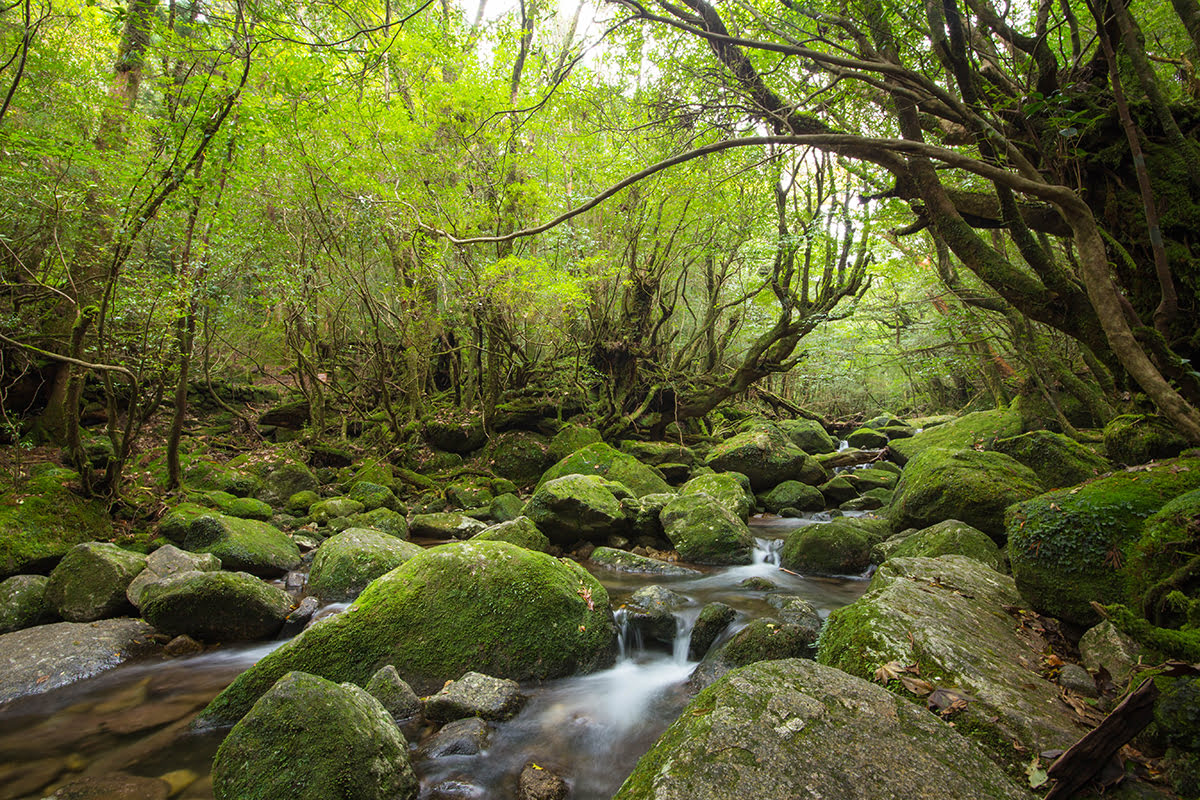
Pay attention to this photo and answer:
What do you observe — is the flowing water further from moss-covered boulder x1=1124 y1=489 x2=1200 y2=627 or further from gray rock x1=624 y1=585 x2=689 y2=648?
moss-covered boulder x1=1124 y1=489 x2=1200 y2=627

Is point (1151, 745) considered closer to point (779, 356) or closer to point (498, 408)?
point (779, 356)

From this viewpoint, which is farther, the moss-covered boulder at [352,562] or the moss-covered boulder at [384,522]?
the moss-covered boulder at [384,522]

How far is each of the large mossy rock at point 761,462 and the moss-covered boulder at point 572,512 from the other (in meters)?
4.61

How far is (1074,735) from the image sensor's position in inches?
93.3

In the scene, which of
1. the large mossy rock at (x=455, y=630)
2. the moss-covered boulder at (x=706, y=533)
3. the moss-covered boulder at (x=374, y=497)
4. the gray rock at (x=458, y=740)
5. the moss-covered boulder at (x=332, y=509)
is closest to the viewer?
the gray rock at (x=458, y=740)

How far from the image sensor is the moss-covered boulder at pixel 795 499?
11414 millimetres

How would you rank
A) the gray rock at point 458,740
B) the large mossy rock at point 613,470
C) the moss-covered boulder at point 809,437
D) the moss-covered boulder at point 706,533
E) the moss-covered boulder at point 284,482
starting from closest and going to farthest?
the gray rock at point 458,740
the moss-covered boulder at point 706,533
the moss-covered boulder at point 284,482
the large mossy rock at point 613,470
the moss-covered boulder at point 809,437

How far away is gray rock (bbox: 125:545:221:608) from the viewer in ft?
18.2

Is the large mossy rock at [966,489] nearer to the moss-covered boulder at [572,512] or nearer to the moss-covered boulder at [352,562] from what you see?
the moss-covered boulder at [572,512]

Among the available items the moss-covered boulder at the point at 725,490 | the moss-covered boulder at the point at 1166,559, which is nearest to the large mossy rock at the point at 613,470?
the moss-covered boulder at the point at 725,490

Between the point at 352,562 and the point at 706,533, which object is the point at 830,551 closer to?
the point at 706,533

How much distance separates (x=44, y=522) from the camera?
20.6ft

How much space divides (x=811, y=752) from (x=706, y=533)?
6.04m

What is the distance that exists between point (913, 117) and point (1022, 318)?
4.70 meters
